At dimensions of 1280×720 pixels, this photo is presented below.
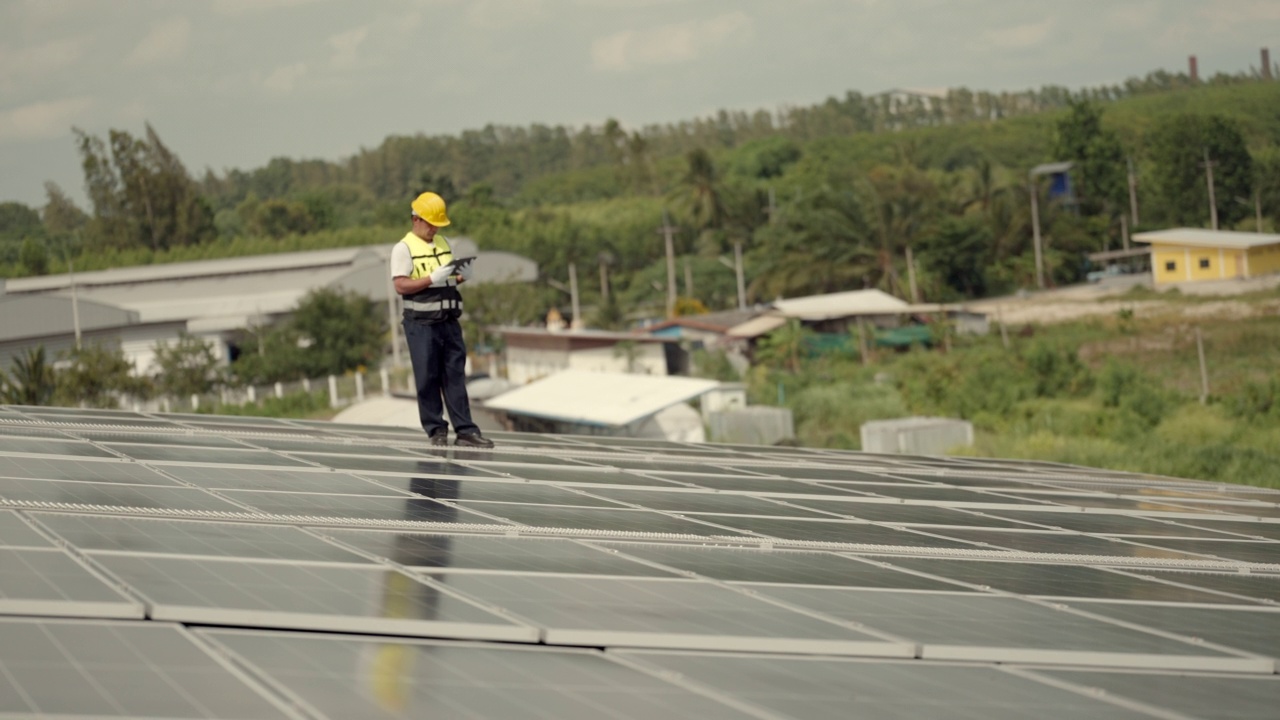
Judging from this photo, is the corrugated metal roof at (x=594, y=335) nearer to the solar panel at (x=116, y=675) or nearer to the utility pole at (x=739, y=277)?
the utility pole at (x=739, y=277)

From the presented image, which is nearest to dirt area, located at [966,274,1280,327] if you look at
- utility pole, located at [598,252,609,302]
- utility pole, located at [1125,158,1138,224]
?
utility pole, located at [1125,158,1138,224]

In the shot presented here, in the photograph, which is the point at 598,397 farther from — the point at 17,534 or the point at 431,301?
the point at 17,534

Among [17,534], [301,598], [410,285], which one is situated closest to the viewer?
[301,598]

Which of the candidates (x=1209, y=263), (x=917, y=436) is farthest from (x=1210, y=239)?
(x=917, y=436)

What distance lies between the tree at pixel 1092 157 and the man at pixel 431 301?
9522cm

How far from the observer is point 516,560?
6.13 metres

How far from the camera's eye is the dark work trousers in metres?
10.4

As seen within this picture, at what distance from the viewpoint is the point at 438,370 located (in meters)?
10.7

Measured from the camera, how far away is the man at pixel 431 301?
9961mm

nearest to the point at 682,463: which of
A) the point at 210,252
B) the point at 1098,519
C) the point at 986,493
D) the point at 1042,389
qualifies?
the point at 986,493

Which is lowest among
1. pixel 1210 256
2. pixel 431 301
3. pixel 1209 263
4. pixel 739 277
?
pixel 431 301

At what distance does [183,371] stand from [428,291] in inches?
2005

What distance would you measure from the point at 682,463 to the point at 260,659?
324 inches

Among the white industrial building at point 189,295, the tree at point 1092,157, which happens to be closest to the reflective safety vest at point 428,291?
the white industrial building at point 189,295
